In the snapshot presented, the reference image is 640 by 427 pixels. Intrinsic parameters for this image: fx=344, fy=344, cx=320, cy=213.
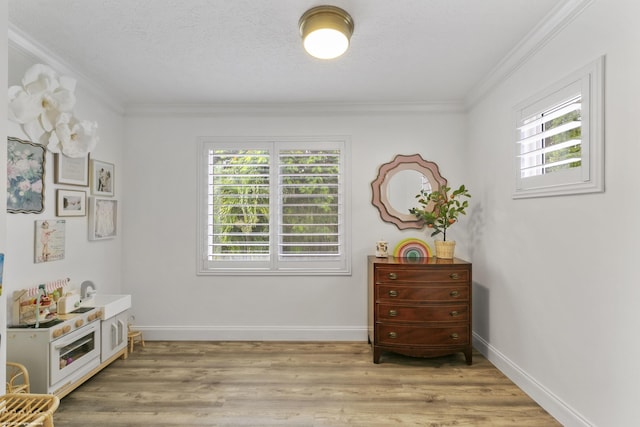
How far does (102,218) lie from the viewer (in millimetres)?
3340

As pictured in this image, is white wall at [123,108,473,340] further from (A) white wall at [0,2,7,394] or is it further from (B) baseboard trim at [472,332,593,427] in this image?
(A) white wall at [0,2,7,394]

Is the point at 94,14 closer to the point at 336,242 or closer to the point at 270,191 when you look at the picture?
the point at 270,191

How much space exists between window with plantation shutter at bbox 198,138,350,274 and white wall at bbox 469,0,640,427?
1.54 meters

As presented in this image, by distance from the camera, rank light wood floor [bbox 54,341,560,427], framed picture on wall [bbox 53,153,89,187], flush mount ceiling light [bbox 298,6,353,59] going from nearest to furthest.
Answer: flush mount ceiling light [bbox 298,6,353,59] → light wood floor [bbox 54,341,560,427] → framed picture on wall [bbox 53,153,89,187]

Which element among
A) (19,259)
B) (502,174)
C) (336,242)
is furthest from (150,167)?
(502,174)

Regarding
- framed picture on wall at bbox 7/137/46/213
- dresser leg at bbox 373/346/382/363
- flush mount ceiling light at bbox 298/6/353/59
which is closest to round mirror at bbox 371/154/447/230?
dresser leg at bbox 373/346/382/363

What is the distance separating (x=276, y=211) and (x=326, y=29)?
208cm

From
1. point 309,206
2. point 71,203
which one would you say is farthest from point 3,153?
point 309,206

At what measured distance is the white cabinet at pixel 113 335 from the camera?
2.88 meters

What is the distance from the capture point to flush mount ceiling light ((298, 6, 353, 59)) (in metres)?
2.00

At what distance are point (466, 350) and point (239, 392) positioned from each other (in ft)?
6.41

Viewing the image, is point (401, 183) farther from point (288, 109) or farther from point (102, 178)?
point (102, 178)

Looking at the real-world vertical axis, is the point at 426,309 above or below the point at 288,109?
below

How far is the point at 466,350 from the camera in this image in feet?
9.95
